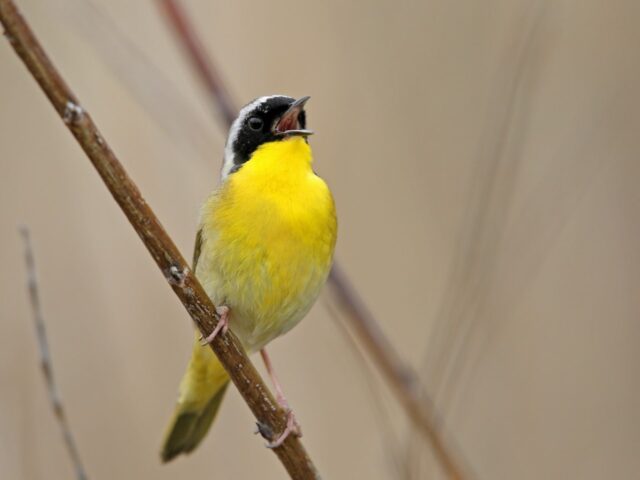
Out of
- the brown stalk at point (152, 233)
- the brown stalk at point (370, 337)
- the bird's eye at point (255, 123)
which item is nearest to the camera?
the brown stalk at point (152, 233)

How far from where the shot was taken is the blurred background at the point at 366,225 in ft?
11.4

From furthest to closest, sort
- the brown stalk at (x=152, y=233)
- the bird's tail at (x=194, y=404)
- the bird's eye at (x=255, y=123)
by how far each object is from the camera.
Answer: the bird's tail at (x=194, y=404), the bird's eye at (x=255, y=123), the brown stalk at (x=152, y=233)

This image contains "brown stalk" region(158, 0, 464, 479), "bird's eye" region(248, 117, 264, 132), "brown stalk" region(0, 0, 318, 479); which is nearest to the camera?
"brown stalk" region(0, 0, 318, 479)

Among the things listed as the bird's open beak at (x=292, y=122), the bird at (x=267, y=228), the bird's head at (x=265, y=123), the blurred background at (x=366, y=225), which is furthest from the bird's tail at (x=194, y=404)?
the bird's open beak at (x=292, y=122)

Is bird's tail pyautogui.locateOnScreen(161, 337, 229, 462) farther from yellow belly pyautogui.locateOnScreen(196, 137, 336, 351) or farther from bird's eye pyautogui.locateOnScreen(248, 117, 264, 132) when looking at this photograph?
bird's eye pyautogui.locateOnScreen(248, 117, 264, 132)

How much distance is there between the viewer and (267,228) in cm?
254

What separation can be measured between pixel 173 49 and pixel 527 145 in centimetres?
165

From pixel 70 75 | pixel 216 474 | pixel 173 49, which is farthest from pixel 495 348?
pixel 70 75

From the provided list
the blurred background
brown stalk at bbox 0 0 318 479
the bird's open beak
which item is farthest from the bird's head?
brown stalk at bbox 0 0 318 479

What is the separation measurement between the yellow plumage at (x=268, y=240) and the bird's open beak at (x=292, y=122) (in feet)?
0.12

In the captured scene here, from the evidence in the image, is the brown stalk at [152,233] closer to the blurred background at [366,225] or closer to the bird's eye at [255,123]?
the bird's eye at [255,123]

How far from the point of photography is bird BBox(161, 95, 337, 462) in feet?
8.37

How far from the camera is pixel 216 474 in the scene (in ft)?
11.2

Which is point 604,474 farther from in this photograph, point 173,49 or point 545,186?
point 173,49
